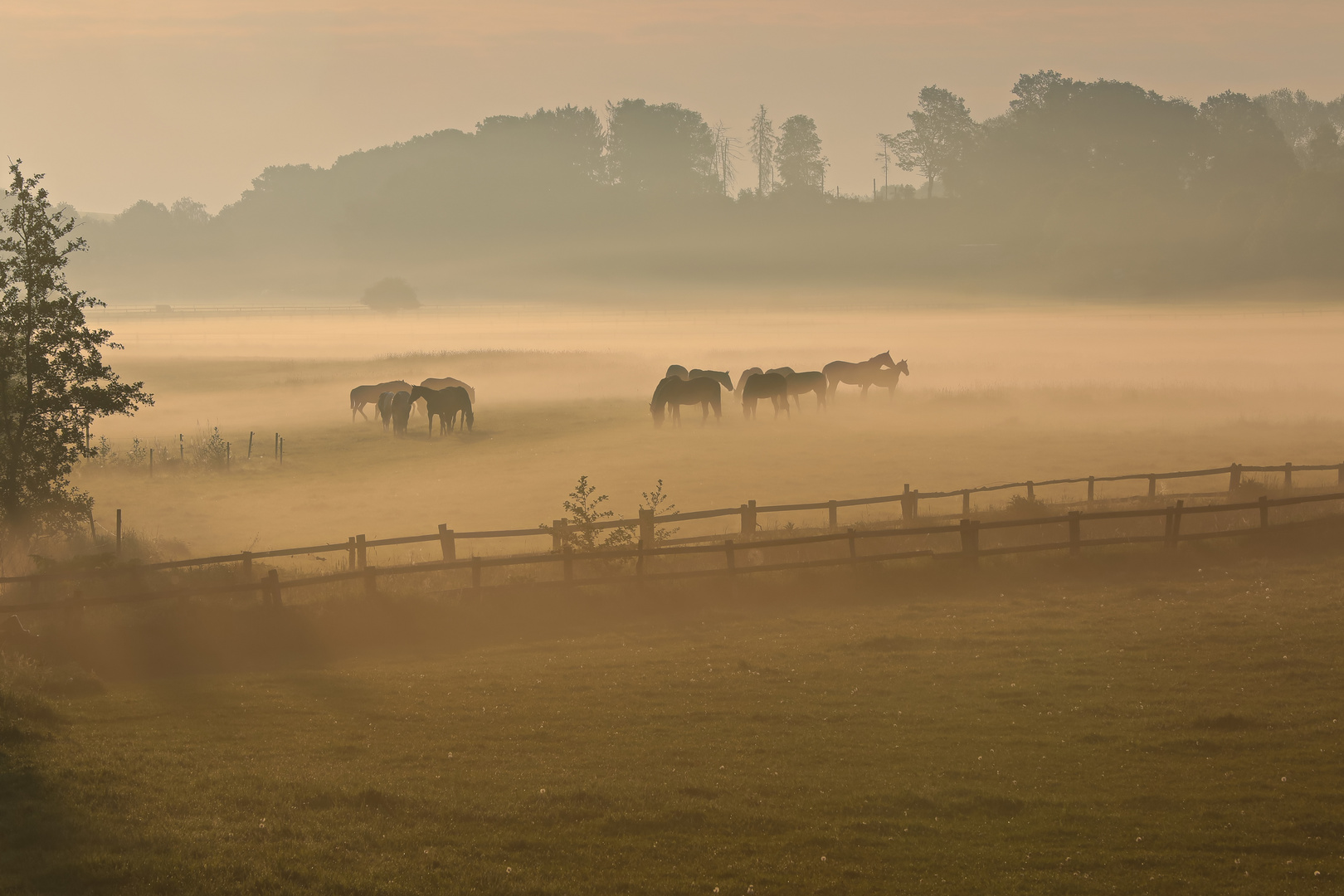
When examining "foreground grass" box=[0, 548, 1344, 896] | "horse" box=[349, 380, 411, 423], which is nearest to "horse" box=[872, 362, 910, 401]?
"horse" box=[349, 380, 411, 423]

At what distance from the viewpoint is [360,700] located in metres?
14.2

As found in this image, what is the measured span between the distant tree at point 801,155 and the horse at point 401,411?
5324 inches

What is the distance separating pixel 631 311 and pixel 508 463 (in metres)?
94.4

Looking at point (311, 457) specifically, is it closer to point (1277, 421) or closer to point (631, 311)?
point (1277, 421)

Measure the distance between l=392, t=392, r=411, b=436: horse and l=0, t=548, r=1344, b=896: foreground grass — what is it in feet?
86.5

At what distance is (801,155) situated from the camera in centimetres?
17188

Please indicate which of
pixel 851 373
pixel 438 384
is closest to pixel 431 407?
pixel 438 384

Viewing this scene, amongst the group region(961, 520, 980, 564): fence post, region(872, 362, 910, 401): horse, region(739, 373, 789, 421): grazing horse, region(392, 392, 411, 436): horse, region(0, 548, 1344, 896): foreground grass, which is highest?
region(872, 362, 910, 401): horse

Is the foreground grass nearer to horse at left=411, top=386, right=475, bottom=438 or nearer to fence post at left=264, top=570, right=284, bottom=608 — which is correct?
fence post at left=264, top=570, right=284, bottom=608

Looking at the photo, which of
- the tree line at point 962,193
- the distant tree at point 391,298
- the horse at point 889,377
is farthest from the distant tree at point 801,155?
the horse at point 889,377

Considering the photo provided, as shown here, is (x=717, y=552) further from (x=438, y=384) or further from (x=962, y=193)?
(x=962, y=193)

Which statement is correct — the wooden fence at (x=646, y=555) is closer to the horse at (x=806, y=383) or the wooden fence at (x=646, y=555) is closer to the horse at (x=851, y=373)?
the horse at (x=806, y=383)

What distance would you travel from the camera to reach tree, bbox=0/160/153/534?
73.9 ft

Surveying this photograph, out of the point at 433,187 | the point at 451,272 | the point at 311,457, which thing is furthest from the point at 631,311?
the point at 311,457
